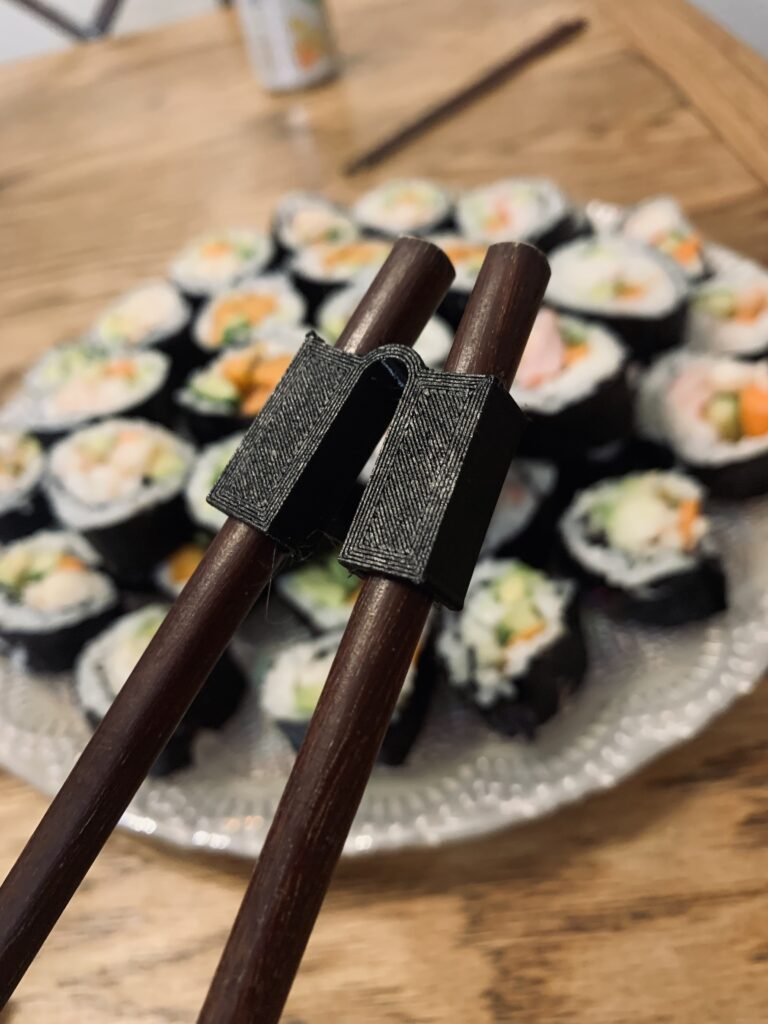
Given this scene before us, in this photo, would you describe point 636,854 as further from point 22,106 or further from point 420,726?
point 22,106

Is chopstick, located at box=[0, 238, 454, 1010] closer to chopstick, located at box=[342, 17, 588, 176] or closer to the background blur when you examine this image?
chopstick, located at box=[342, 17, 588, 176]

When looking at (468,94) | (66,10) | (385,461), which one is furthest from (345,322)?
(66,10)

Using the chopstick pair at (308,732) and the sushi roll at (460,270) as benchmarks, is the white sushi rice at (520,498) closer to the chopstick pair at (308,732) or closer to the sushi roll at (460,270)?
the sushi roll at (460,270)

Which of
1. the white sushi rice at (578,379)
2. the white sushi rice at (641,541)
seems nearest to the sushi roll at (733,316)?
the white sushi rice at (578,379)

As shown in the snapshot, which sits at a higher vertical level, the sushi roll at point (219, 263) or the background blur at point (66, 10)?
the background blur at point (66, 10)

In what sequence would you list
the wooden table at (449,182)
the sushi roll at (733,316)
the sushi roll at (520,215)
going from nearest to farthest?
the wooden table at (449,182)
the sushi roll at (733,316)
the sushi roll at (520,215)

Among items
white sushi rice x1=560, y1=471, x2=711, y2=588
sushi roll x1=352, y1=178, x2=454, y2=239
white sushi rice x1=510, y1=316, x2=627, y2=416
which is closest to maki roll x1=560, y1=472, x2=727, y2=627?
white sushi rice x1=560, y1=471, x2=711, y2=588
